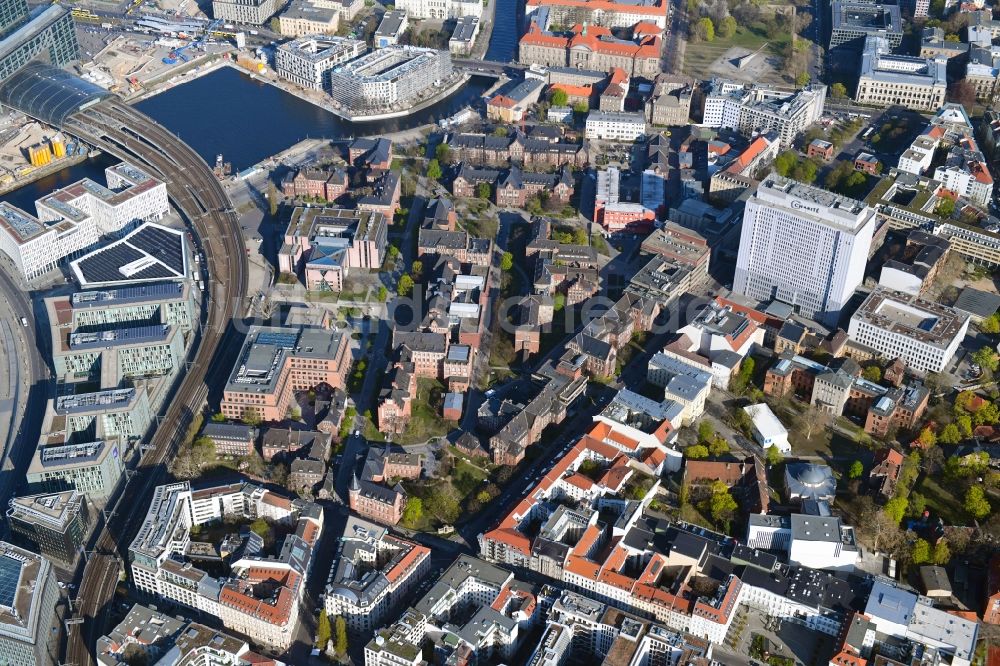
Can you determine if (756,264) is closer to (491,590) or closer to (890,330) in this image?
(890,330)

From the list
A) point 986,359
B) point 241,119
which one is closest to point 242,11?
point 241,119

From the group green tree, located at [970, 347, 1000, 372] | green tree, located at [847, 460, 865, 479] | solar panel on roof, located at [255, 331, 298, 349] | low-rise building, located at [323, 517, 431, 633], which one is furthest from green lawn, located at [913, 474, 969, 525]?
solar panel on roof, located at [255, 331, 298, 349]

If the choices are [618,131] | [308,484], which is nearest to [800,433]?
[308,484]

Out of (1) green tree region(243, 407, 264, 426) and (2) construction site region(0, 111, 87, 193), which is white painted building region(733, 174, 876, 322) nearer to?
(1) green tree region(243, 407, 264, 426)

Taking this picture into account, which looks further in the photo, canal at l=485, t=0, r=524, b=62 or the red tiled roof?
canal at l=485, t=0, r=524, b=62

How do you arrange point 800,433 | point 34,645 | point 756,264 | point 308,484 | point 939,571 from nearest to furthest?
point 34,645
point 939,571
point 308,484
point 800,433
point 756,264

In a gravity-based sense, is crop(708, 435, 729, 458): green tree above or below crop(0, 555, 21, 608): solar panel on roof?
below

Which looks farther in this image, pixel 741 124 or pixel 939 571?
pixel 741 124

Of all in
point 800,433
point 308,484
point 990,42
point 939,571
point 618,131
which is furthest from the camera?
point 990,42
